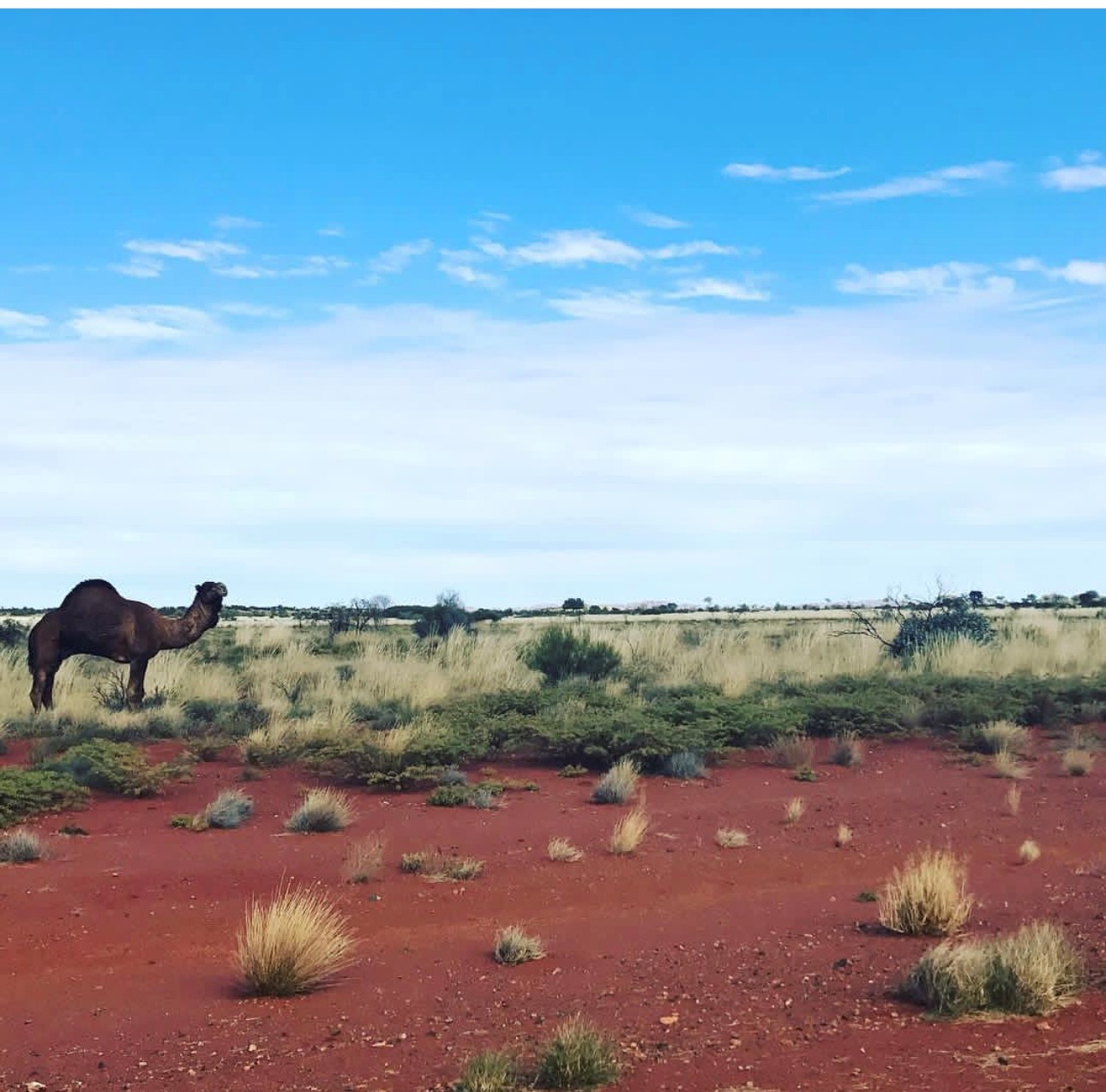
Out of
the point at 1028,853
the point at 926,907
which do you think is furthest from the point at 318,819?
the point at 1028,853

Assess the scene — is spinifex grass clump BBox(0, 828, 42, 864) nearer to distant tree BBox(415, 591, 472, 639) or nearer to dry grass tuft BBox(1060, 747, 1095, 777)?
dry grass tuft BBox(1060, 747, 1095, 777)

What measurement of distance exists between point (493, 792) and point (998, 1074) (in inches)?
397

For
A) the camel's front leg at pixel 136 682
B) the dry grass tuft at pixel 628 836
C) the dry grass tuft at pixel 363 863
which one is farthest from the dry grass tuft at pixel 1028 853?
the camel's front leg at pixel 136 682

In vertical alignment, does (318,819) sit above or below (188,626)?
below

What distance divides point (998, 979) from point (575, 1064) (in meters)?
3.00

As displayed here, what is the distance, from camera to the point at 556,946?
9977mm

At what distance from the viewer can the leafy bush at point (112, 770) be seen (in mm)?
16219

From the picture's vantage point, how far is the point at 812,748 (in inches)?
765

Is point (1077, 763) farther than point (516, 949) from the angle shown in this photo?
Yes

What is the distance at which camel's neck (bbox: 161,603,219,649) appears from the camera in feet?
78.3

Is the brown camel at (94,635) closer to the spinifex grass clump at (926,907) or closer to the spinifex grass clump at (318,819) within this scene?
the spinifex grass clump at (318,819)

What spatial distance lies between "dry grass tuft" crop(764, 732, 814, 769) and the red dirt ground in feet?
7.06

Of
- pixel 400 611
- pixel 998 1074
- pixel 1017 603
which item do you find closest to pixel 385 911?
pixel 998 1074

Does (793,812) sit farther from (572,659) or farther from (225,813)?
(572,659)
